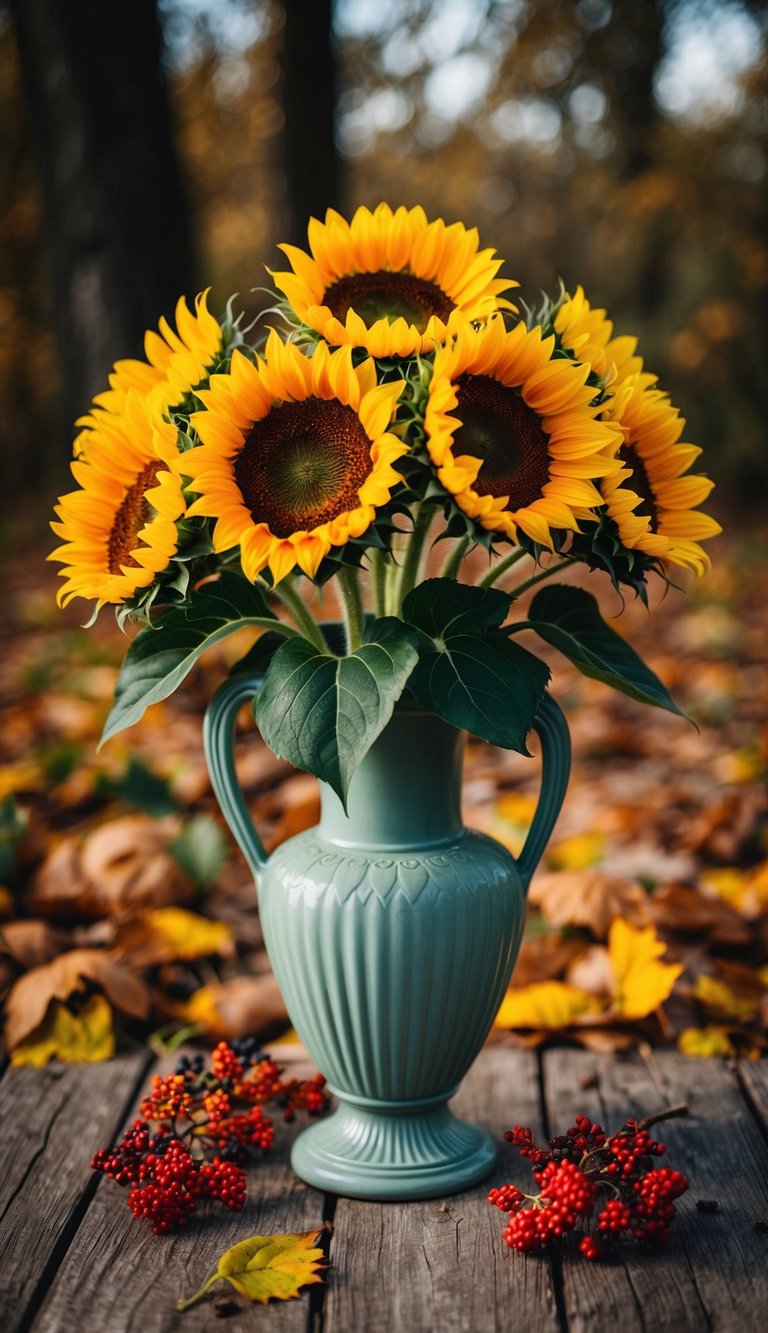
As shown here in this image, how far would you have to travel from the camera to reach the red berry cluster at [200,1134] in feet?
4.60

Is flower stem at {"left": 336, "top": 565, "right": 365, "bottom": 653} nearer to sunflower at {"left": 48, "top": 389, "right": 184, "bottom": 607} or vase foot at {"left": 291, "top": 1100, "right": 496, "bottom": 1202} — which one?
sunflower at {"left": 48, "top": 389, "right": 184, "bottom": 607}

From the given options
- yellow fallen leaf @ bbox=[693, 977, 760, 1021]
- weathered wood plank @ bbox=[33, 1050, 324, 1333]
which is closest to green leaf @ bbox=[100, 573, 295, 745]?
weathered wood plank @ bbox=[33, 1050, 324, 1333]

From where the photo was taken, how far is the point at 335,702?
51.8 inches

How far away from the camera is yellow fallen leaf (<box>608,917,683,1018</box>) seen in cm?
188

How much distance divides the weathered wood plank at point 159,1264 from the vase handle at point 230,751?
1.29ft

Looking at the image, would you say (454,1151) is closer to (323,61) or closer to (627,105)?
(323,61)

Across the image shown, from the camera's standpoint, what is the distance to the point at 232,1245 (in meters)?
1.37

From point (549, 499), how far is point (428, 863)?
18.5 inches

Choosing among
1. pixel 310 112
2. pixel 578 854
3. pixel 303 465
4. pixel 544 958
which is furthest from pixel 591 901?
pixel 310 112

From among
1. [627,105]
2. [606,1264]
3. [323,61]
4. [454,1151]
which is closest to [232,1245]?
[454,1151]

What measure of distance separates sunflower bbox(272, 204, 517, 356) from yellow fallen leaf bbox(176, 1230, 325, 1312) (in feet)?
3.40

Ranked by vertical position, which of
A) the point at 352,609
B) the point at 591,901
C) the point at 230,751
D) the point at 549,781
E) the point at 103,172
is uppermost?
the point at 103,172

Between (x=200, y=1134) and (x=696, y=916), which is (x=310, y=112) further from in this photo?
(x=200, y=1134)

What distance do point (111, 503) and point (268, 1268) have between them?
2.86 feet
